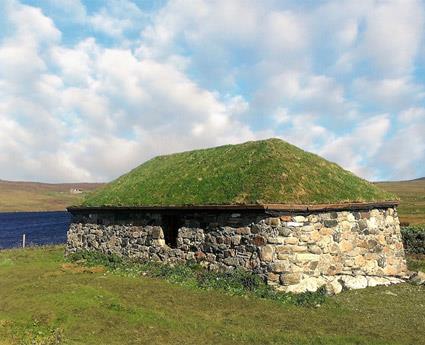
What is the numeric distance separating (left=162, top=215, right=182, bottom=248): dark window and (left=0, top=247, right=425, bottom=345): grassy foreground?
303 centimetres

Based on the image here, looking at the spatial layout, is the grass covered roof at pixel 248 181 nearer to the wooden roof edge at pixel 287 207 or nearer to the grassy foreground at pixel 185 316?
the wooden roof edge at pixel 287 207

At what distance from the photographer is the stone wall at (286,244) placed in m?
14.1

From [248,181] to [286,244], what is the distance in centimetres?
→ 303

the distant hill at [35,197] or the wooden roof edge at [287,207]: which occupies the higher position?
the distant hill at [35,197]

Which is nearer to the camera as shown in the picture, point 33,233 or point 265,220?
point 265,220

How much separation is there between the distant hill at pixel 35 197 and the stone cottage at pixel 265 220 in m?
101

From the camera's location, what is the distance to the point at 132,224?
742 inches

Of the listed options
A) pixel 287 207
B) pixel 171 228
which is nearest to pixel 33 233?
pixel 171 228

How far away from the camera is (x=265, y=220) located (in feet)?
46.8

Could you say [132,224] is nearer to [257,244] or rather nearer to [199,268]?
[199,268]

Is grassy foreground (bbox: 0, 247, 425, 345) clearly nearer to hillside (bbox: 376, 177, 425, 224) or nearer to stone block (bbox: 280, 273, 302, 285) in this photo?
stone block (bbox: 280, 273, 302, 285)

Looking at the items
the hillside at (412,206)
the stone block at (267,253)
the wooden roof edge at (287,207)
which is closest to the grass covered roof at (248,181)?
the wooden roof edge at (287,207)

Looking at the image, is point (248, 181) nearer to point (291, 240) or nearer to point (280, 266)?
point (291, 240)

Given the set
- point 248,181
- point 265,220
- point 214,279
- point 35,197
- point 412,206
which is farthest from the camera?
point 35,197
